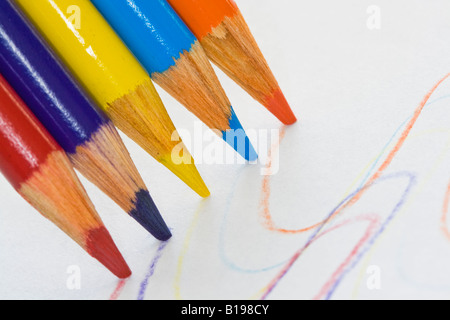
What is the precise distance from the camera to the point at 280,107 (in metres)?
0.50

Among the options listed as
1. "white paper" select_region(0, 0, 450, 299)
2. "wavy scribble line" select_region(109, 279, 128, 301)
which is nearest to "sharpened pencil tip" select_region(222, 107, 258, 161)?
"white paper" select_region(0, 0, 450, 299)

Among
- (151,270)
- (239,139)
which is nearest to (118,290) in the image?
(151,270)

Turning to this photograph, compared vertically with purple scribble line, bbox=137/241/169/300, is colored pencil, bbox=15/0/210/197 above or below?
above

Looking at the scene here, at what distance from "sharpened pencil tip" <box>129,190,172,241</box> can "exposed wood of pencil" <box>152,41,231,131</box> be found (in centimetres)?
6

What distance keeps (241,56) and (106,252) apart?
152 millimetres

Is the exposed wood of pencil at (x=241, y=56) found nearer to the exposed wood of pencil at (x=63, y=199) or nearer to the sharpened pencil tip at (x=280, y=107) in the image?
the sharpened pencil tip at (x=280, y=107)

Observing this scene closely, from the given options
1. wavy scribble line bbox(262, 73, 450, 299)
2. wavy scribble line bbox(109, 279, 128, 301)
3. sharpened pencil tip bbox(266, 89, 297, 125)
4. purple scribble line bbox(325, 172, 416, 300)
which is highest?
sharpened pencil tip bbox(266, 89, 297, 125)

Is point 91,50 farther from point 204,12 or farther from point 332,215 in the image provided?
point 332,215

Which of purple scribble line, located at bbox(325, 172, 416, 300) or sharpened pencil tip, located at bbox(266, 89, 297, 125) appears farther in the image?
sharpened pencil tip, located at bbox(266, 89, 297, 125)

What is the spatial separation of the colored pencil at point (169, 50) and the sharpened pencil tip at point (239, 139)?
0.01 m

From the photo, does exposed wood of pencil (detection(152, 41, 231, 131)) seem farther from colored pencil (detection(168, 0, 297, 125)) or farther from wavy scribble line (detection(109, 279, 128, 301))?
wavy scribble line (detection(109, 279, 128, 301))

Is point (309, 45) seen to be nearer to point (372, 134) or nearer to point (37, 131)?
point (372, 134)

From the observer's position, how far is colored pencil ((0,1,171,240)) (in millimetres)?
418

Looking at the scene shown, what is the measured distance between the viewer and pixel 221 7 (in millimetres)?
448
